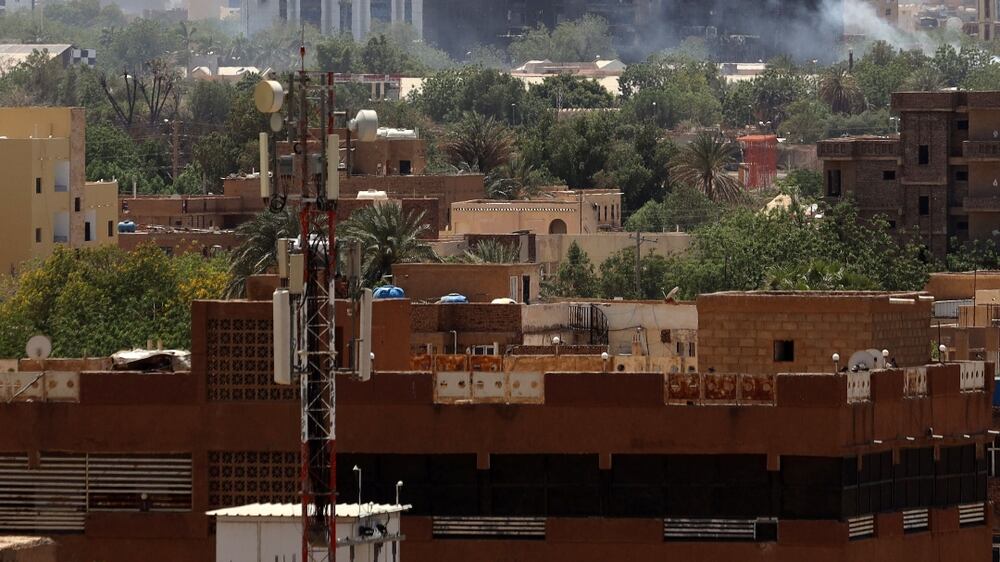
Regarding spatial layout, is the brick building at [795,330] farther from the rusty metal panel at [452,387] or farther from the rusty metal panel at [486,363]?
the rusty metal panel at [452,387]

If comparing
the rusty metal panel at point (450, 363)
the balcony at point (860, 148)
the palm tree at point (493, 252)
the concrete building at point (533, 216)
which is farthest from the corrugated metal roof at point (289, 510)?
the balcony at point (860, 148)

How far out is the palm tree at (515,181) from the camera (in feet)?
386

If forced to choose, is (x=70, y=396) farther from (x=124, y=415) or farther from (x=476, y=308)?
(x=476, y=308)

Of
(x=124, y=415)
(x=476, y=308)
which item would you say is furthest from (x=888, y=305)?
(x=476, y=308)

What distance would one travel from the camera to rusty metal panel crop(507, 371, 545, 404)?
134 ft

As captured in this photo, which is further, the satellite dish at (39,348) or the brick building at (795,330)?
the satellite dish at (39,348)

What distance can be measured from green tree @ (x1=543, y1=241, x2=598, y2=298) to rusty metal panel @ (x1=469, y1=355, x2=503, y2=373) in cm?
4278

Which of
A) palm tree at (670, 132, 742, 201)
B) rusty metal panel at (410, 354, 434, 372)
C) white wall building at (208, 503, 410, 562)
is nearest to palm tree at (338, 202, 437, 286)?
rusty metal panel at (410, 354, 434, 372)

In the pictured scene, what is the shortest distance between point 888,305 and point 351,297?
11558 mm

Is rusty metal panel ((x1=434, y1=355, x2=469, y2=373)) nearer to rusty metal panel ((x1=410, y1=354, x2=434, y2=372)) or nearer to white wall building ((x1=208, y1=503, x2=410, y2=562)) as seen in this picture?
rusty metal panel ((x1=410, y1=354, x2=434, y2=372))

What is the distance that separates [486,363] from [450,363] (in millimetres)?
464

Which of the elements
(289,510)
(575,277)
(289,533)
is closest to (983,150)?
(575,277)

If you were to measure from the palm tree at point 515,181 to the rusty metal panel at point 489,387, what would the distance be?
74221 mm

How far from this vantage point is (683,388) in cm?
4103
